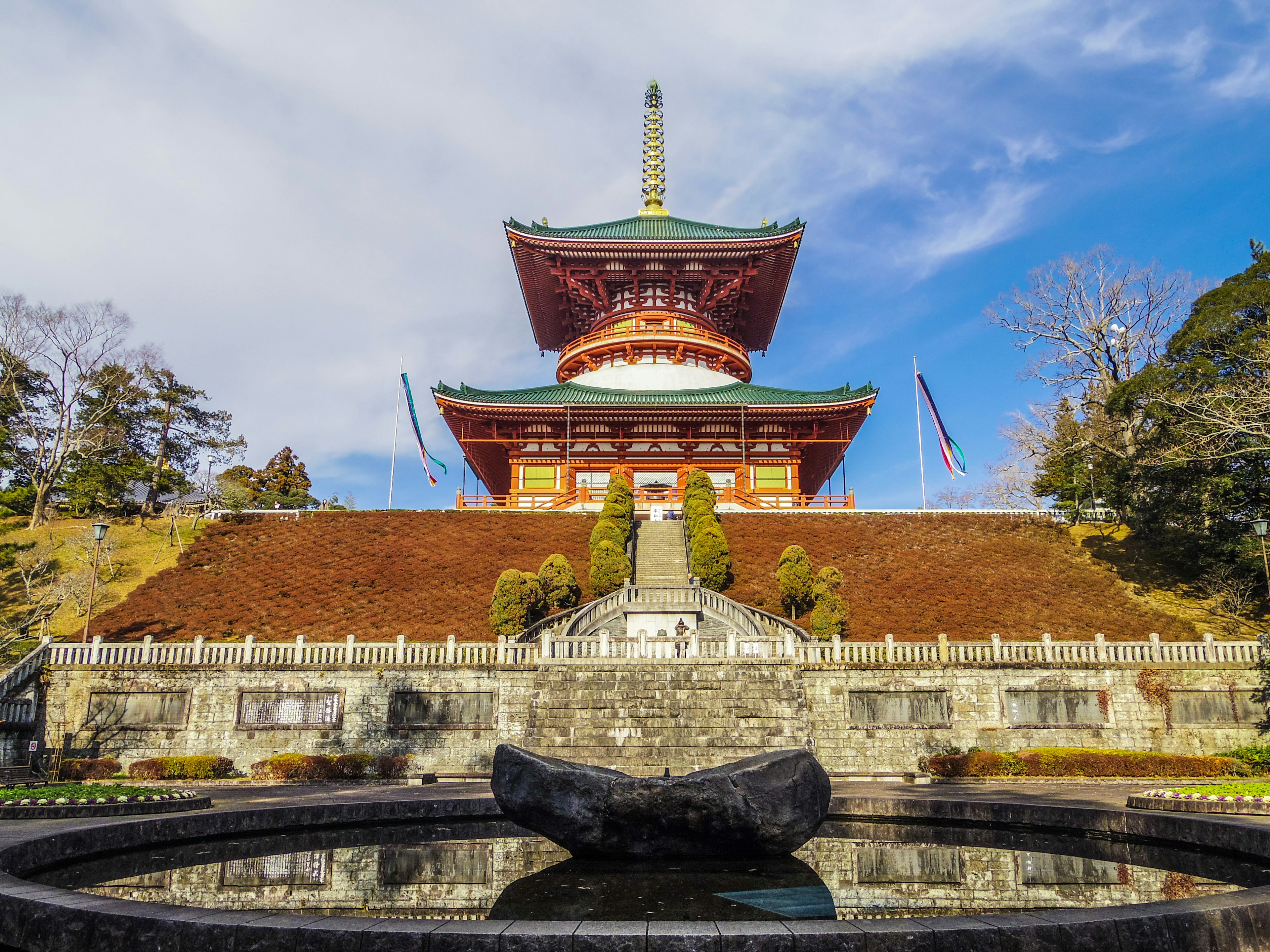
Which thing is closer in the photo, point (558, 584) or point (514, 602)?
point (514, 602)

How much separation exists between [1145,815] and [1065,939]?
6180 millimetres

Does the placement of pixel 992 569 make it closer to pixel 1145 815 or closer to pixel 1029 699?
pixel 1029 699

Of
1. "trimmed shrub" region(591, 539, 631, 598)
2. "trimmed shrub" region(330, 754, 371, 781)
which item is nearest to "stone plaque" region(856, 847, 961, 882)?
"trimmed shrub" region(330, 754, 371, 781)

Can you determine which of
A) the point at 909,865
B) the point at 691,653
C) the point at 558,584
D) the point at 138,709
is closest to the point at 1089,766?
the point at 691,653

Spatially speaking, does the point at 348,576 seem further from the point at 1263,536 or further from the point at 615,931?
the point at 1263,536

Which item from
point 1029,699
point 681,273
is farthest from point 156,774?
point 681,273

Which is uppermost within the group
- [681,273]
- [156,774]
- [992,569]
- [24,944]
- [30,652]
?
[681,273]

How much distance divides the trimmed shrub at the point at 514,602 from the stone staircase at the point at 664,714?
4.31 meters

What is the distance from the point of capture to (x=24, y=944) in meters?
5.80

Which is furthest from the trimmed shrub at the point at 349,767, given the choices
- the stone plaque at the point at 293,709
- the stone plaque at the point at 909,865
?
the stone plaque at the point at 909,865

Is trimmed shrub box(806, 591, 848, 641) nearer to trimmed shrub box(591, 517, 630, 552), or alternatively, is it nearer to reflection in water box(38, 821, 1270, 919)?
trimmed shrub box(591, 517, 630, 552)

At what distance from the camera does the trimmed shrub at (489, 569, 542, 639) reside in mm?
24250

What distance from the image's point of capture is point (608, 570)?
2886cm

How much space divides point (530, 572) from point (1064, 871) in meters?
23.6
